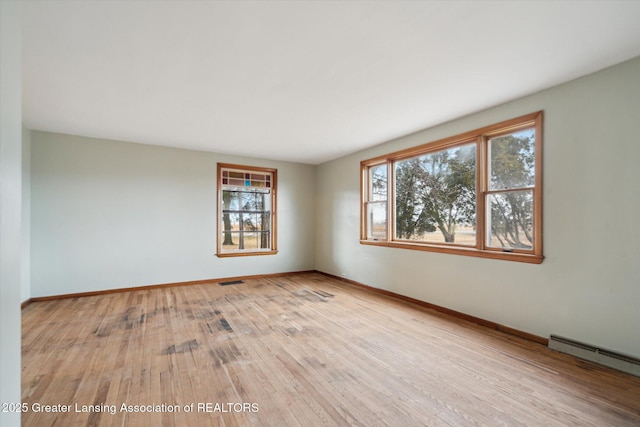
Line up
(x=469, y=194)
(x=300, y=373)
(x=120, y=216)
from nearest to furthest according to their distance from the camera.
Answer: (x=300, y=373) < (x=469, y=194) < (x=120, y=216)

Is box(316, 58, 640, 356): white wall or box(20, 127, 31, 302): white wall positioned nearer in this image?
box(316, 58, 640, 356): white wall

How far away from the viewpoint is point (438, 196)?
415 cm

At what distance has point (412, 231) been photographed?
456cm

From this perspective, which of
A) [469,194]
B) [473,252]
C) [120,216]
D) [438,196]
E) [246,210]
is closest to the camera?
[473,252]

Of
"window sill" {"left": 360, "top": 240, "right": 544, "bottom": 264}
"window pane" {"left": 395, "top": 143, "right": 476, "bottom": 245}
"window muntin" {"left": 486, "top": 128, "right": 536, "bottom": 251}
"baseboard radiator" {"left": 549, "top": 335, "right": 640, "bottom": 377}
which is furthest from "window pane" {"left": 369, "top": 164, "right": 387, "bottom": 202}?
"baseboard radiator" {"left": 549, "top": 335, "right": 640, "bottom": 377}

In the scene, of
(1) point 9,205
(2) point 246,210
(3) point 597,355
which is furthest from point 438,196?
(1) point 9,205

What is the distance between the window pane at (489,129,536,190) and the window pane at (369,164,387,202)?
6.17ft

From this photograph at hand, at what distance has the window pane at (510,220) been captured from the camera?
313 centimetres

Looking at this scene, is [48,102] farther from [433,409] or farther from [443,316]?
[443,316]

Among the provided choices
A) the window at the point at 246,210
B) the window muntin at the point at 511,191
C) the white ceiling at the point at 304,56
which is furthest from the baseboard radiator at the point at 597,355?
the window at the point at 246,210

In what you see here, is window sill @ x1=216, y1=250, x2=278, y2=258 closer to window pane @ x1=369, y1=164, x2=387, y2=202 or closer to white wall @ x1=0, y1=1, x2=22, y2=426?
window pane @ x1=369, y1=164, x2=387, y2=202

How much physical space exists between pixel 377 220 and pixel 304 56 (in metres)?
3.43

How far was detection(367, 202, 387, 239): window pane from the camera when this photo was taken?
509cm

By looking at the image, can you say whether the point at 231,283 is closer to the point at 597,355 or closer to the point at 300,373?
the point at 300,373
